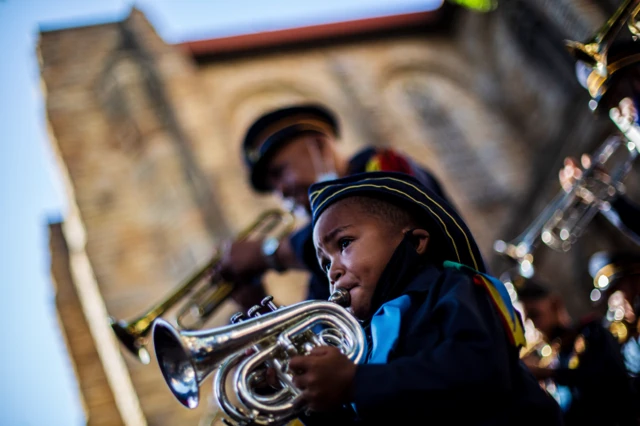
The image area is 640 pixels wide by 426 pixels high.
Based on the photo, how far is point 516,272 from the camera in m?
6.25

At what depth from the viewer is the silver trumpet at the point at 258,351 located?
1.95 meters

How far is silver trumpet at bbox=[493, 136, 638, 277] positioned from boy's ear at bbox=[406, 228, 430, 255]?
9.77 feet

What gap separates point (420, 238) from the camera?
2.44 metres

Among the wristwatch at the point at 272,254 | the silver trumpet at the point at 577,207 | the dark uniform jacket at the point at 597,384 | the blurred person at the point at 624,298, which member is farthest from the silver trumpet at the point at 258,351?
the silver trumpet at the point at 577,207

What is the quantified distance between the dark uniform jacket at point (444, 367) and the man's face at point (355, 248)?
11 cm

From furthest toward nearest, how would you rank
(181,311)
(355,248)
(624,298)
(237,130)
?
1. (237,130)
2. (181,311)
3. (624,298)
4. (355,248)

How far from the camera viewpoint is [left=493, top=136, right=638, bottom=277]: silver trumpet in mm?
5008

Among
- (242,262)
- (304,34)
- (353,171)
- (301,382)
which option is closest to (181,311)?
(242,262)

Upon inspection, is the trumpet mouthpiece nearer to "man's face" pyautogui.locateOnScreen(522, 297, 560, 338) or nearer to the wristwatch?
the wristwatch

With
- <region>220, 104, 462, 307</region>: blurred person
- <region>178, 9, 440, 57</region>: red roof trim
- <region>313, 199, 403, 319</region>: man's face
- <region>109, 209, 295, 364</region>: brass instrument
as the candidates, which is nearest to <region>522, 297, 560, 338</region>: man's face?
<region>220, 104, 462, 307</region>: blurred person

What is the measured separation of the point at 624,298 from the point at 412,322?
11.1ft

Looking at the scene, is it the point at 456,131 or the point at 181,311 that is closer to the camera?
the point at 181,311

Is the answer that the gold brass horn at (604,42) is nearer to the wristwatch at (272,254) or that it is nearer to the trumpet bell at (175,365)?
the wristwatch at (272,254)

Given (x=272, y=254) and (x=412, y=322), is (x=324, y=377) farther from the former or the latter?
(x=272, y=254)
